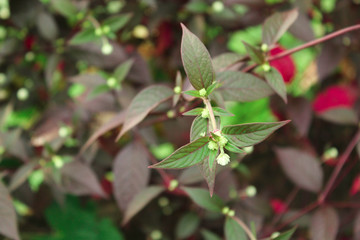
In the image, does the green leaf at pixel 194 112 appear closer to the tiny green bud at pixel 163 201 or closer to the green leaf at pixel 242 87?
the green leaf at pixel 242 87

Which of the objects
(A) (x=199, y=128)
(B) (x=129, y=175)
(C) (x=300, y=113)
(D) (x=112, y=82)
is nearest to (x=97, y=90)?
(D) (x=112, y=82)

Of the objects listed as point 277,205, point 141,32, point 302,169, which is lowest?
point 277,205

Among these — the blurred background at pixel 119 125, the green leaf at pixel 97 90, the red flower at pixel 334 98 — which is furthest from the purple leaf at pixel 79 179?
the red flower at pixel 334 98

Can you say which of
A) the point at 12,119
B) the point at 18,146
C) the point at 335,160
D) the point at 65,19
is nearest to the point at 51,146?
the point at 18,146

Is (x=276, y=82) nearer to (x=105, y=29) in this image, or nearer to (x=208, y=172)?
(x=208, y=172)

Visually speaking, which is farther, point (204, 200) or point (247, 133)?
point (204, 200)

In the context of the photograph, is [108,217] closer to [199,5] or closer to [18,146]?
[18,146]

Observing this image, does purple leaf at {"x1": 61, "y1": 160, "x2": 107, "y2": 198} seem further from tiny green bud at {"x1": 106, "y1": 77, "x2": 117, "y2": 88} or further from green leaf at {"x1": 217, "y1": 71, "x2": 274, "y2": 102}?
Result: green leaf at {"x1": 217, "y1": 71, "x2": 274, "y2": 102}
